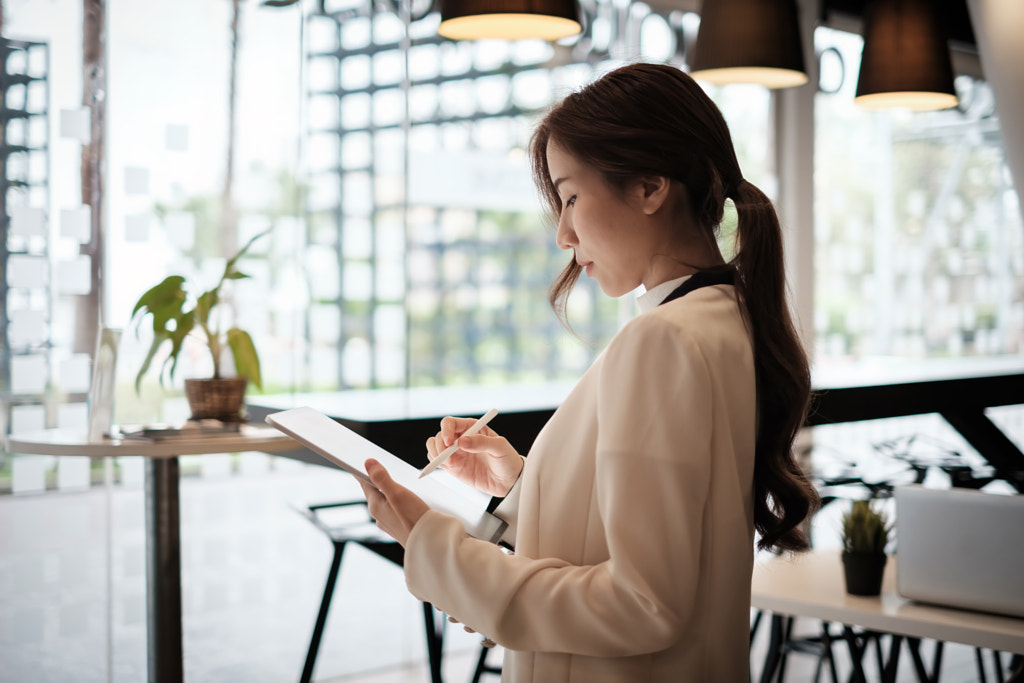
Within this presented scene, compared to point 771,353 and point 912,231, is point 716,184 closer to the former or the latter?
point 771,353

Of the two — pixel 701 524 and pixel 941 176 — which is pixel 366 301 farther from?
pixel 941 176

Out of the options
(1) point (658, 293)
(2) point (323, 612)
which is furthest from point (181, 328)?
(1) point (658, 293)

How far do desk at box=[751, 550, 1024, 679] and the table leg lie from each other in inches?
63.3

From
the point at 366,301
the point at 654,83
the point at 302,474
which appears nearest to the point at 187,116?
the point at 366,301

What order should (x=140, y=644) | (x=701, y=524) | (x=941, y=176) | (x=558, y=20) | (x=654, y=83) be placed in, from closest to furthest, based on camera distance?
1. (x=701, y=524)
2. (x=654, y=83)
3. (x=558, y=20)
4. (x=140, y=644)
5. (x=941, y=176)

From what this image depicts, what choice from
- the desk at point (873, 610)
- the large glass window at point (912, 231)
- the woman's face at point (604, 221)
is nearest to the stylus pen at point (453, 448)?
the woman's face at point (604, 221)

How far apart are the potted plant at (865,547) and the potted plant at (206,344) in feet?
5.76

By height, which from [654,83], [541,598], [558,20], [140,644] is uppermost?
[558,20]

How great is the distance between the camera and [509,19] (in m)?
2.65

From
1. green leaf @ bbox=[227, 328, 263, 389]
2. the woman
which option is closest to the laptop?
the woman

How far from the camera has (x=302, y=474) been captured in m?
4.36

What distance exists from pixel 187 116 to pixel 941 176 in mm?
5176

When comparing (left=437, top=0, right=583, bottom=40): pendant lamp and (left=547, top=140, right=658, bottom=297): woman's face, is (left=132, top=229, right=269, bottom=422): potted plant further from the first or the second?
(left=547, top=140, right=658, bottom=297): woman's face

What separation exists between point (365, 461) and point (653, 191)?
1.56 ft
